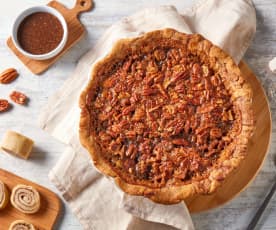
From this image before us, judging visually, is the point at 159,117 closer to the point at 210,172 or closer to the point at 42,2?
the point at 210,172

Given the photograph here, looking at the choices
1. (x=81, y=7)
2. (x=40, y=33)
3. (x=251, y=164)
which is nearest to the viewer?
(x=251, y=164)

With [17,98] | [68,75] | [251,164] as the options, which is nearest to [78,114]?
[68,75]

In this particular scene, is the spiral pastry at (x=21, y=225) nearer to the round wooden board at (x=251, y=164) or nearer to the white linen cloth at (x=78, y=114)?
the white linen cloth at (x=78, y=114)

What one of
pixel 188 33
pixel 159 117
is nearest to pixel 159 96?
pixel 159 117

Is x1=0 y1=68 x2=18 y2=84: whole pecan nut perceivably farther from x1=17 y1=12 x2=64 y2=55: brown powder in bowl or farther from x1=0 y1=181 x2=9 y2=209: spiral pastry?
x1=0 y1=181 x2=9 y2=209: spiral pastry

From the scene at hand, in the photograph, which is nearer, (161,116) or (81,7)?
(161,116)

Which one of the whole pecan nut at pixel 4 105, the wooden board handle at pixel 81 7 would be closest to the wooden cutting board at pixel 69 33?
the wooden board handle at pixel 81 7

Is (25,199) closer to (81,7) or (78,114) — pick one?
(78,114)

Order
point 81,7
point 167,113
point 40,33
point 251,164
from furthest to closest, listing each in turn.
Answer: point 81,7 → point 40,33 → point 251,164 → point 167,113
